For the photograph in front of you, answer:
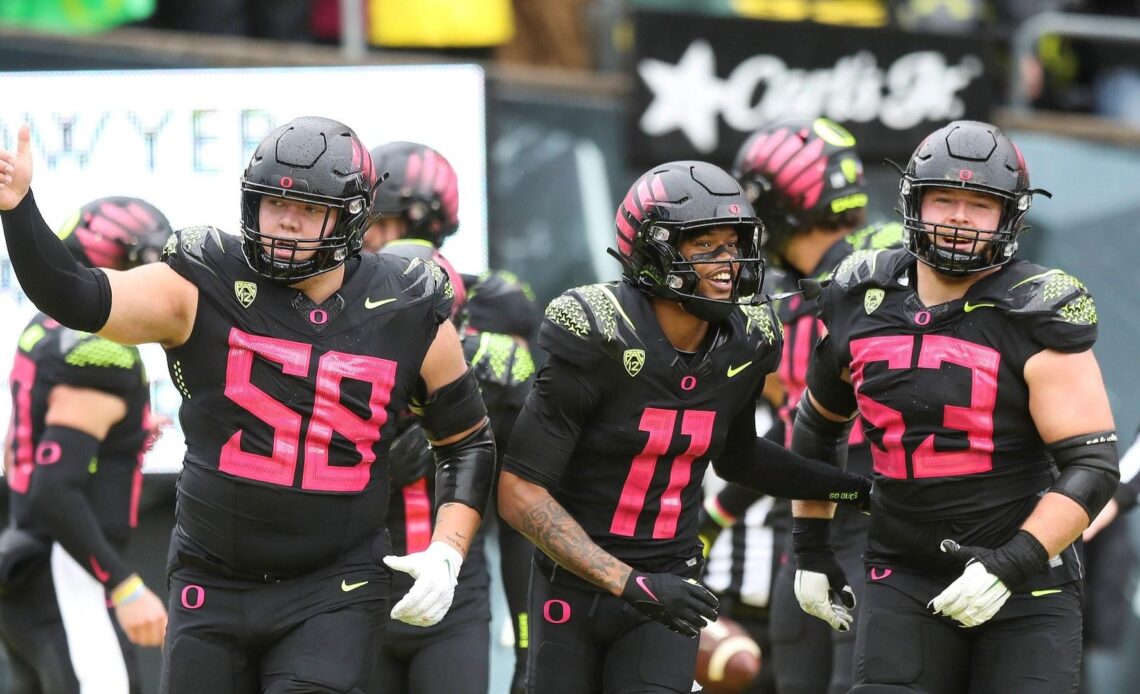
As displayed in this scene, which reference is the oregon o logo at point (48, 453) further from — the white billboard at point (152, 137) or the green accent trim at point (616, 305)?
the green accent trim at point (616, 305)

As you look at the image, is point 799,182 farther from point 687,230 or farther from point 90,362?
point 90,362

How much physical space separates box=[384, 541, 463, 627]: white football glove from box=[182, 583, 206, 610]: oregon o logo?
465 millimetres

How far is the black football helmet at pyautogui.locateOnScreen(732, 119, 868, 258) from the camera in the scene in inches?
256

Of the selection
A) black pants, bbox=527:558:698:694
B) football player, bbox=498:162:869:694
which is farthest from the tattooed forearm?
black pants, bbox=527:558:698:694

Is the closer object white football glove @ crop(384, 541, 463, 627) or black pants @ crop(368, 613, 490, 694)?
white football glove @ crop(384, 541, 463, 627)

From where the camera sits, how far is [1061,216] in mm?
9797

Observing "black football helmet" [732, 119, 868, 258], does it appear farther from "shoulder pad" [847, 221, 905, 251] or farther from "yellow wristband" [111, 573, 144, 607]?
"yellow wristband" [111, 573, 144, 607]

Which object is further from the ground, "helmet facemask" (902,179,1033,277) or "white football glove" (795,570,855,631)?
"helmet facemask" (902,179,1033,277)

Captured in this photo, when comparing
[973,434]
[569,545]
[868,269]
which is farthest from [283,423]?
[973,434]

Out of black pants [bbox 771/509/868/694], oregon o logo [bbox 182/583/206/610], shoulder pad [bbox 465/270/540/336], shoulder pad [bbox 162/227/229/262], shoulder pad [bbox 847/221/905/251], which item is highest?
shoulder pad [bbox 162/227/229/262]

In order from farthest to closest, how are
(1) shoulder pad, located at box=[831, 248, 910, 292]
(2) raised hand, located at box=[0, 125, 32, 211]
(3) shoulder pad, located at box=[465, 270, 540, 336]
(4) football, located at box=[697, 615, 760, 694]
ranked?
(4) football, located at box=[697, 615, 760, 694] < (3) shoulder pad, located at box=[465, 270, 540, 336] < (1) shoulder pad, located at box=[831, 248, 910, 292] < (2) raised hand, located at box=[0, 125, 32, 211]

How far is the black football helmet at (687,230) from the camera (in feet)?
15.9

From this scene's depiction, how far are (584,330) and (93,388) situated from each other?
7.37ft

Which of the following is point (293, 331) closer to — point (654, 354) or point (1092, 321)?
point (654, 354)
